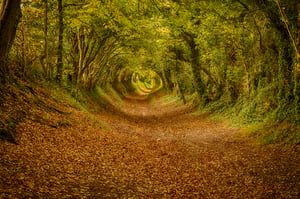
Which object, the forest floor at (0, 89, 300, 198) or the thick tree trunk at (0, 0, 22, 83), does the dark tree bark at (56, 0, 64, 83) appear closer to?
the thick tree trunk at (0, 0, 22, 83)

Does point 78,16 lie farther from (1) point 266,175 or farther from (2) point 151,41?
(1) point 266,175

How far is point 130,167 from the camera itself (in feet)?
25.9

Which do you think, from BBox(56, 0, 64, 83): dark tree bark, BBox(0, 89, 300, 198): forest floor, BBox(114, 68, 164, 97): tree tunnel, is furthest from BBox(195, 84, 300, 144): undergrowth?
BBox(114, 68, 164, 97): tree tunnel

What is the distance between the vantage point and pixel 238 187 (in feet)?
21.6

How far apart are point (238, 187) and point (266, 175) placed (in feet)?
4.06

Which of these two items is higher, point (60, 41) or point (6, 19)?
point (60, 41)

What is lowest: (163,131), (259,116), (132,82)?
(163,131)

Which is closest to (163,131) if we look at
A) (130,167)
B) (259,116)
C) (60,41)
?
(259,116)

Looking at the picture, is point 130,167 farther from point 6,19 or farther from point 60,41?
point 60,41

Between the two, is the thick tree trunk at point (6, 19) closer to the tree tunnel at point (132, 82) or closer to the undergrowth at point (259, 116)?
the undergrowth at point (259, 116)

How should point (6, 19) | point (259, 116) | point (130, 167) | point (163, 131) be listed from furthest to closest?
point (163, 131) → point (259, 116) → point (130, 167) → point (6, 19)

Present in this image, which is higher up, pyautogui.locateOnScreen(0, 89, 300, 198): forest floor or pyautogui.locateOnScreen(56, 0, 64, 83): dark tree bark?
pyautogui.locateOnScreen(56, 0, 64, 83): dark tree bark

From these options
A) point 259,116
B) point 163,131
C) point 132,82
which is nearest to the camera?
point 259,116

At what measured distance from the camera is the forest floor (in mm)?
5250
